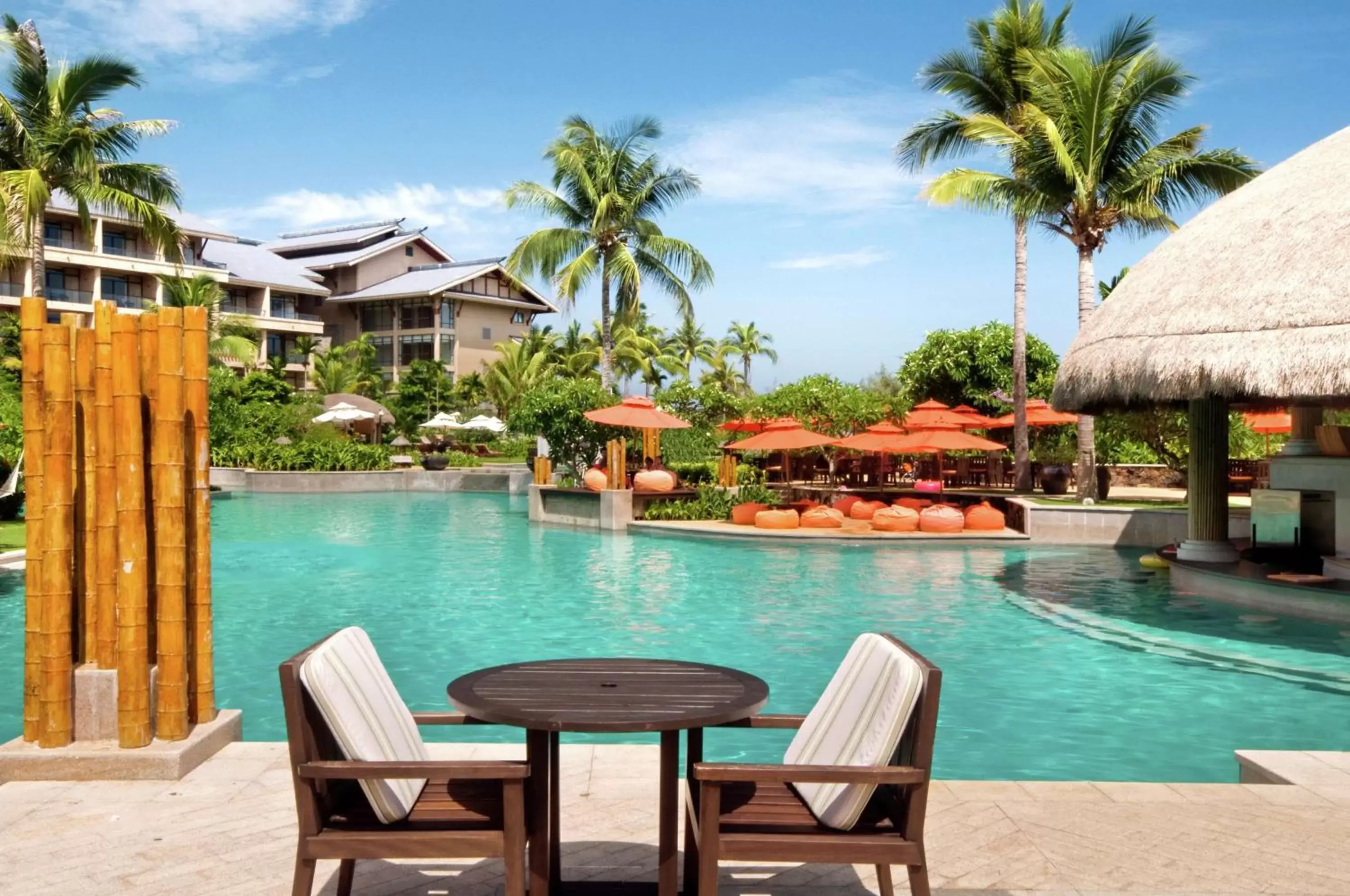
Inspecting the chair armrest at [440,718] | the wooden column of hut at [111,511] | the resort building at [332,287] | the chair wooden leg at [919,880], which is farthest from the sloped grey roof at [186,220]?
the chair wooden leg at [919,880]

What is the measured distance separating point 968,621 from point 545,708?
28.9 feet

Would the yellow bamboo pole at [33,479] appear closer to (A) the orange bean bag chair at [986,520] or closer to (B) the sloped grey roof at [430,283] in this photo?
(A) the orange bean bag chair at [986,520]

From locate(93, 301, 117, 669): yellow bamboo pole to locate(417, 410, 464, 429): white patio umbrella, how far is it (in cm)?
3828

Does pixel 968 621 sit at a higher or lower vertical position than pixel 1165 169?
lower

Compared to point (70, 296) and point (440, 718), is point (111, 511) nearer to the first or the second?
point (440, 718)

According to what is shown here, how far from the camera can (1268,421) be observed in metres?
27.0

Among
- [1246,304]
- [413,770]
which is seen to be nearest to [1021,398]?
[1246,304]

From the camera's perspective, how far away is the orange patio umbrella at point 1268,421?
26.7 meters

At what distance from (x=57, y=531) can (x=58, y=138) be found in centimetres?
2015

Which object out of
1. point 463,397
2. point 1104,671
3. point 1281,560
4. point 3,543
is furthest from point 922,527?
point 463,397

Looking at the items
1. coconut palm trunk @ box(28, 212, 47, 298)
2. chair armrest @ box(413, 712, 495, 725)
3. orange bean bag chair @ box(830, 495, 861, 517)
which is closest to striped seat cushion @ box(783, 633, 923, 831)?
chair armrest @ box(413, 712, 495, 725)

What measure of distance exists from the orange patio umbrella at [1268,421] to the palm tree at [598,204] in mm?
15753

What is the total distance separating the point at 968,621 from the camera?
37.5 ft

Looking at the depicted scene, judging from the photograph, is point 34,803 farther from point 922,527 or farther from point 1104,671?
point 922,527
